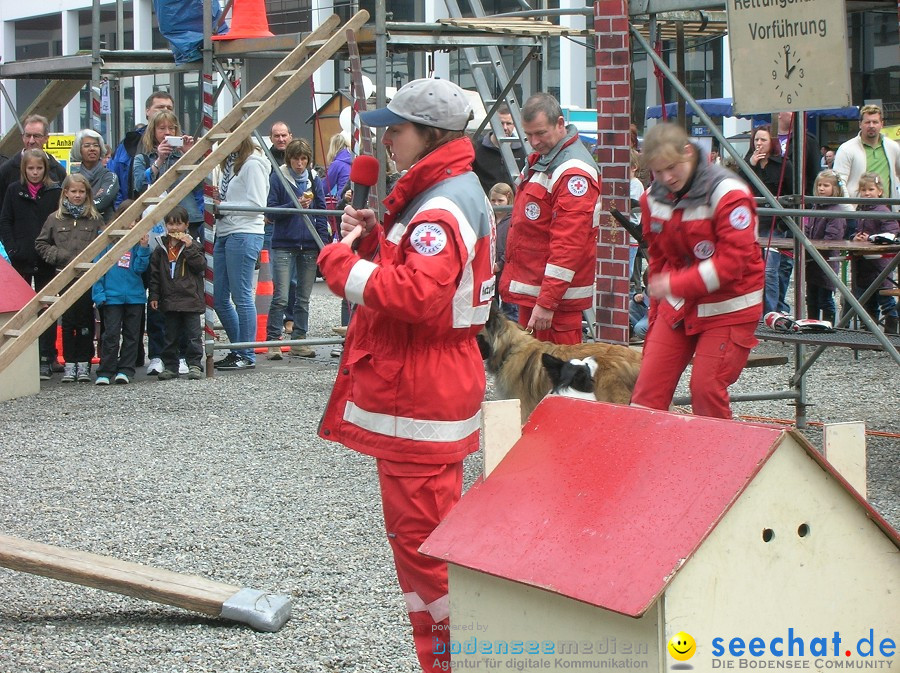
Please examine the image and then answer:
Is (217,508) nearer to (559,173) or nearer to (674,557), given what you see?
(559,173)

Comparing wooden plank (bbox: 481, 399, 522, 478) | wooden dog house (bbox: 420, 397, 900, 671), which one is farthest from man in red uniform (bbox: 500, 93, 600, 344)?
wooden dog house (bbox: 420, 397, 900, 671)

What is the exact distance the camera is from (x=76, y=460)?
7676mm

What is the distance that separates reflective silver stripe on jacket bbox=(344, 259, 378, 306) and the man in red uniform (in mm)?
3262

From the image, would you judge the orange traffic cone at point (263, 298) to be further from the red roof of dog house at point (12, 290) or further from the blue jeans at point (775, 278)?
the blue jeans at point (775, 278)

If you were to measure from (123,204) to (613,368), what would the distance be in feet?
18.1

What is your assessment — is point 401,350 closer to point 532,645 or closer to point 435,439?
point 435,439

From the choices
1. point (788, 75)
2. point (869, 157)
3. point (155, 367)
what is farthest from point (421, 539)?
point (869, 157)

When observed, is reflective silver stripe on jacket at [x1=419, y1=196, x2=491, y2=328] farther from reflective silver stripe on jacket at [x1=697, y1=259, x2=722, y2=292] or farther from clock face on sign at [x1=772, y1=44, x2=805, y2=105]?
clock face on sign at [x1=772, y1=44, x2=805, y2=105]

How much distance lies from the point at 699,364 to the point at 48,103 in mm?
12706

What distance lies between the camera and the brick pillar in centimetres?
734

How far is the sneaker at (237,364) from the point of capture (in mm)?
11156

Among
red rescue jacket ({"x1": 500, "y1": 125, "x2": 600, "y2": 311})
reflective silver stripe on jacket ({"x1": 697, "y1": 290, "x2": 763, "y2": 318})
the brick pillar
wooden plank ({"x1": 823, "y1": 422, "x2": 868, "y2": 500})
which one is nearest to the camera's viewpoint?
wooden plank ({"x1": 823, "y1": 422, "x2": 868, "y2": 500})

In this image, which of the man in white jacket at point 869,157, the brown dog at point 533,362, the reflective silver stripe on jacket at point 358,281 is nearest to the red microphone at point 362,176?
the reflective silver stripe on jacket at point 358,281

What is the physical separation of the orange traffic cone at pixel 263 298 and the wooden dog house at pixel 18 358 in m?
2.67
